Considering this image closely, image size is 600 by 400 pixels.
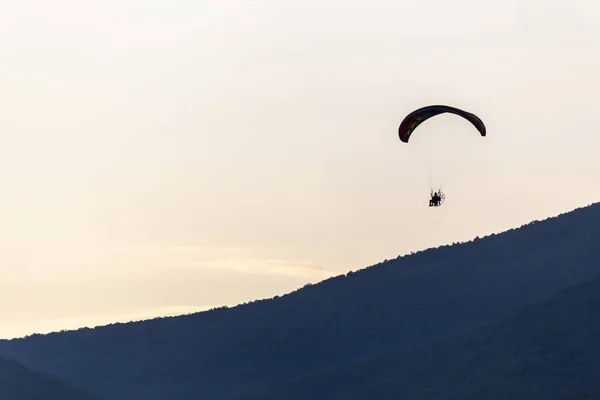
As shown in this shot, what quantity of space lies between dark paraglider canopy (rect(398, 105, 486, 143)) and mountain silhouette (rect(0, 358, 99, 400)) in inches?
4131

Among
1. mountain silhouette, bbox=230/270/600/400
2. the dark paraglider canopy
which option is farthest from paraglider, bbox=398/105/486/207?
mountain silhouette, bbox=230/270/600/400

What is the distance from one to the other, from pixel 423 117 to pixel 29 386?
369ft

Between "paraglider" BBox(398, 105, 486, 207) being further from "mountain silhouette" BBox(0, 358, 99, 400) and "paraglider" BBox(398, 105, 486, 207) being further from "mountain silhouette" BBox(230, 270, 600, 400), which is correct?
"mountain silhouette" BBox(0, 358, 99, 400)

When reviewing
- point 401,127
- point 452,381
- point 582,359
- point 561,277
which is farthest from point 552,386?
point 401,127

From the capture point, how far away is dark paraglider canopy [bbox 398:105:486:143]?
65.2 metres

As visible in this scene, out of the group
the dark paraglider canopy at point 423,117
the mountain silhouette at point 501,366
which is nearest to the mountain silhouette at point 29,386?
the mountain silhouette at point 501,366

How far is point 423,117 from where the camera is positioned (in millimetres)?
66500

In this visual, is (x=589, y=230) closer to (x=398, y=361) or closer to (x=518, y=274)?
(x=518, y=274)

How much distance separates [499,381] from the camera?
136 m

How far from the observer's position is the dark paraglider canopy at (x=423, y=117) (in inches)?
2566

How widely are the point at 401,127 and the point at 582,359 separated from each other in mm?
74567

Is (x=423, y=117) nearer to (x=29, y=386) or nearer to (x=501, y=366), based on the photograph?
(x=501, y=366)

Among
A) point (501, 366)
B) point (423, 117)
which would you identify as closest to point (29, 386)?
point (501, 366)

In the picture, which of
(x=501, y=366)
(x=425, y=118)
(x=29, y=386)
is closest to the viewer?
(x=425, y=118)
